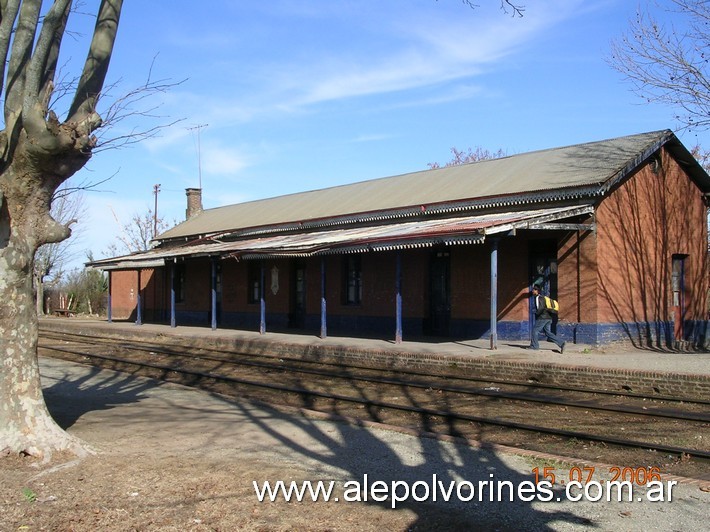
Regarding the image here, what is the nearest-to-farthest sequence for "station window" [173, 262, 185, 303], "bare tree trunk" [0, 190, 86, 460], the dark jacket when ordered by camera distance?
1. "bare tree trunk" [0, 190, 86, 460]
2. the dark jacket
3. "station window" [173, 262, 185, 303]

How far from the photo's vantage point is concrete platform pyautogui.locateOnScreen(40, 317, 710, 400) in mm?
11852

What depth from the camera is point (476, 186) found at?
21078 mm

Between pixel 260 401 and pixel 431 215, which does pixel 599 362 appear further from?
pixel 431 215

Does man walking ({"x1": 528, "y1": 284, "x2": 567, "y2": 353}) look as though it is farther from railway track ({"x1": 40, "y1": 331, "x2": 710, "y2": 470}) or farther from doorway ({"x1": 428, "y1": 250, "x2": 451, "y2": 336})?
doorway ({"x1": 428, "y1": 250, "x2": 451, "y2": 336})

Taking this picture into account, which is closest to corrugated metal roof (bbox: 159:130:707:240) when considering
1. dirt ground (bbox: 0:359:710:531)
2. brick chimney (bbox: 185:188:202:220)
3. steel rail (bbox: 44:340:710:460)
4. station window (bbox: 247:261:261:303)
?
station window (bbox: 247:261:261:303)

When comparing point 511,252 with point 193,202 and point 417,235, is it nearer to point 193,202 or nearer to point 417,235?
point 417,235

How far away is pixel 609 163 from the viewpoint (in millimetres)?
18078

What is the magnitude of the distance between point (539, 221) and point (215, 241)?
694 inches

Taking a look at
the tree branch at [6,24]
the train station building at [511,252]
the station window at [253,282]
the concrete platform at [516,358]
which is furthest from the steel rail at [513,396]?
the station window at [253,282]

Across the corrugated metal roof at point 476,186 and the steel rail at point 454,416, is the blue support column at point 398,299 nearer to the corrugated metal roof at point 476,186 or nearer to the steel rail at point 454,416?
the corrugated metal roof at point 476,186

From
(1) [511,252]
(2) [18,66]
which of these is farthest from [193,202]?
(2) [18,66]
